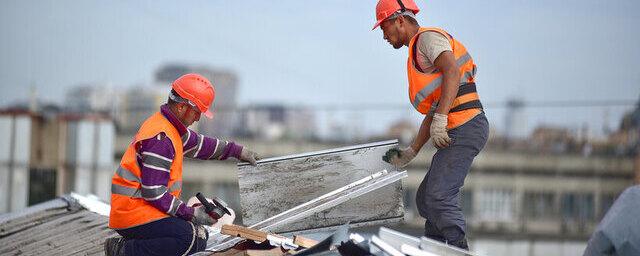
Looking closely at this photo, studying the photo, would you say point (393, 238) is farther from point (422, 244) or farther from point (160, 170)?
A: point (160, 170)

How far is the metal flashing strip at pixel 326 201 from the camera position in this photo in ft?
26.2

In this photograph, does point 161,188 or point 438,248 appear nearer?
point 438,248

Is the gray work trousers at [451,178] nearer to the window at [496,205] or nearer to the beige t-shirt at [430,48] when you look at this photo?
the beige t-shirt at [430,48]

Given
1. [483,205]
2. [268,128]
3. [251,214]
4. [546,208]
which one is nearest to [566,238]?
[546,208]

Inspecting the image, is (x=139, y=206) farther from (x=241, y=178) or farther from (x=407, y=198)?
(x=407, y=198)

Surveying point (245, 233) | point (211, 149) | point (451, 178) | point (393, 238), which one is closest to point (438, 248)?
point (393, 238)

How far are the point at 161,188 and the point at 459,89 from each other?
1.99m

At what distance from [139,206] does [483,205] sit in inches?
1059

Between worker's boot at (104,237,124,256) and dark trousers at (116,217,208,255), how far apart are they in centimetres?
8

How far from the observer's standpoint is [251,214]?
8.28 metres

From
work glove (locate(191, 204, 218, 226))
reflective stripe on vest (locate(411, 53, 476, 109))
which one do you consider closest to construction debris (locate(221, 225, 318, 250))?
work glove (locate(191, 204, 218, 226))

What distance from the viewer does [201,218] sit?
301 inches

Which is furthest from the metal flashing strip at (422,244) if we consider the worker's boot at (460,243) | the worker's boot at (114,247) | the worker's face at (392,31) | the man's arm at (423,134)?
the worker's boot at (114,247)

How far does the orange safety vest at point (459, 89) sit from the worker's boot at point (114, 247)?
2148 mm
